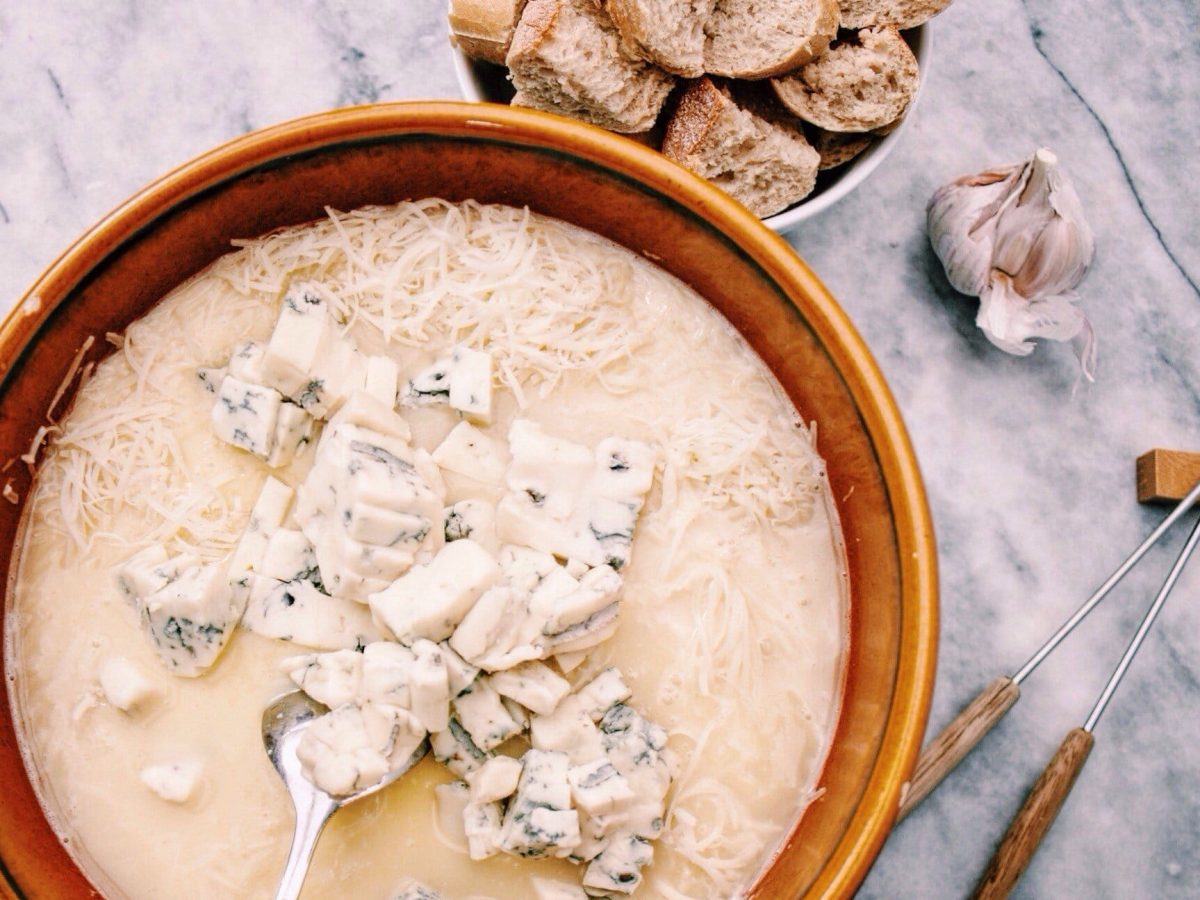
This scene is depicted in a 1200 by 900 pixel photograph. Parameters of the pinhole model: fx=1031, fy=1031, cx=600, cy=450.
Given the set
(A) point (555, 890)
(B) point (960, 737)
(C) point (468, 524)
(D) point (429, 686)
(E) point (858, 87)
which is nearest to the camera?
(D) point (429, 686)

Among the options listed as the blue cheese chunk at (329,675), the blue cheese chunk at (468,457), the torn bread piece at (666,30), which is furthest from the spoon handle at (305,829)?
the torn bread piece at (666,30)

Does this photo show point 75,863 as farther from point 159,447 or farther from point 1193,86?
point 1193,86

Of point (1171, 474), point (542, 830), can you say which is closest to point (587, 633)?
point (542, 830)

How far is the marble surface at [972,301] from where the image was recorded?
2.31 m

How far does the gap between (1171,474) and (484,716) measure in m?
1.65

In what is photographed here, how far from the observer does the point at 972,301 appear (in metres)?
2.42

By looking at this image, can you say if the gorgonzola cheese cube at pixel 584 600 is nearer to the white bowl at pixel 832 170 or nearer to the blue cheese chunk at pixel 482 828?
the blue cheese chunk at pixel 482 828

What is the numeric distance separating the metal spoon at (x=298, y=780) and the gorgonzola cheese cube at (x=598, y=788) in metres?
0.28

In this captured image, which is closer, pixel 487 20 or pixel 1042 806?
pixel 487 20

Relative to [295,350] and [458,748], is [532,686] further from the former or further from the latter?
[295,350]

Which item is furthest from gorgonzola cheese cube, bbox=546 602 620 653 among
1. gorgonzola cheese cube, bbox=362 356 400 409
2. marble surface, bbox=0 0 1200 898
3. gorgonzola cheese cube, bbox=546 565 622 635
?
marble surface, bbox=0 0 1200 898

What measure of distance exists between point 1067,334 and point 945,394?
0.94 ft

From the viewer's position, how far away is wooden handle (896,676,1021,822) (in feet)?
7.06

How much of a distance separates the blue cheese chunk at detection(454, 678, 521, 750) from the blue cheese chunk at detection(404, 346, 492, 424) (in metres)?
0.49
